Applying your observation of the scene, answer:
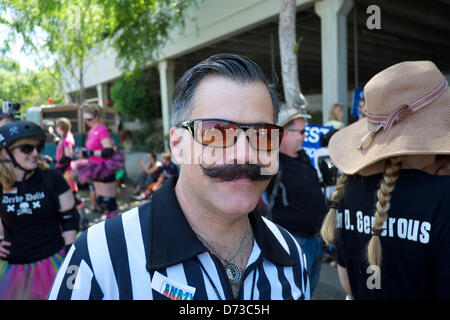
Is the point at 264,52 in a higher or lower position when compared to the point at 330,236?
higher

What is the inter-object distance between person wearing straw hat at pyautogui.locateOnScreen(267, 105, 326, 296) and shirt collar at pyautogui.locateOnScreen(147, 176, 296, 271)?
1571 millimetres

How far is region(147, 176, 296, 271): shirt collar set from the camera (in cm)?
109

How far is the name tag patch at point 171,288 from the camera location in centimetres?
106

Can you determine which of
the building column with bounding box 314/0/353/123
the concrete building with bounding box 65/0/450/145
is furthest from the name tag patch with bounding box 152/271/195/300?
the building column with bounding box 314/0/353/123

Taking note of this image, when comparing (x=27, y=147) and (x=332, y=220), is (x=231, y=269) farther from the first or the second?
(x=27, y=147)

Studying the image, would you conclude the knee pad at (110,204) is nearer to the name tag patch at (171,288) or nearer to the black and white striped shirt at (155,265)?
the black and white striped shirt at (155,265)

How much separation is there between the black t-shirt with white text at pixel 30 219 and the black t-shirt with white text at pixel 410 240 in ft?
8.29

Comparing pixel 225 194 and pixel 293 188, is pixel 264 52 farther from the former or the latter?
pixel 225 194

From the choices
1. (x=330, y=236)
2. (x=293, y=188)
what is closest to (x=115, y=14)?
(x=293, y=188)

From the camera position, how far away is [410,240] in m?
1.36

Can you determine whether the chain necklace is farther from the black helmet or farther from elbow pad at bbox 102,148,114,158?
elbow pad at bbox 102,148,114,158

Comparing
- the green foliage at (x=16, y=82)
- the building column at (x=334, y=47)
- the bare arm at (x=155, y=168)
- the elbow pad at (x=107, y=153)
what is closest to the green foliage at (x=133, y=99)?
the bare arm at (x=155, y=168)

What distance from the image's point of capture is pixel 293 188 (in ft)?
9.60
